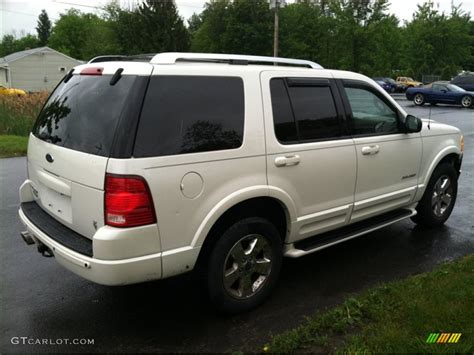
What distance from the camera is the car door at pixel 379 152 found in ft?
14.4

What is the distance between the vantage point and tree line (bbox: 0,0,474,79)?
47.3m

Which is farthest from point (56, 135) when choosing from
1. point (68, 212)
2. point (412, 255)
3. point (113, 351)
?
point (412, 255)

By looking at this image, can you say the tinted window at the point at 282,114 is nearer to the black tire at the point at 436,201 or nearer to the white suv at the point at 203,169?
the white suv at the point at 203,169

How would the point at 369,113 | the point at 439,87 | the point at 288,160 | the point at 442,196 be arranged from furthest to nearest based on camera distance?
the point at 439,87 → the point at 442,196 → the point at 369,113 → the point at 288,160

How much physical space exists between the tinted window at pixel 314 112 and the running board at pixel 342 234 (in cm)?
93

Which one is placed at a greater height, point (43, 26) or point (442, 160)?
point (43, 26)

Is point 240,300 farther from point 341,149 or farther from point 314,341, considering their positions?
point 341,149

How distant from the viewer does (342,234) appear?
4.36 meters

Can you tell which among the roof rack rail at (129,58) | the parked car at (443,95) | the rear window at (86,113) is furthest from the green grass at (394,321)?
the parked car at (443,95)

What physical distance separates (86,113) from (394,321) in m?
2.68

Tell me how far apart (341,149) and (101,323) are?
97.6 inches

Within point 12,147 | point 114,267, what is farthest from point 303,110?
point 12,147

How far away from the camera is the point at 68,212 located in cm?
336

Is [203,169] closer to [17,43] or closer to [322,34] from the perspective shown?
[322,34]
